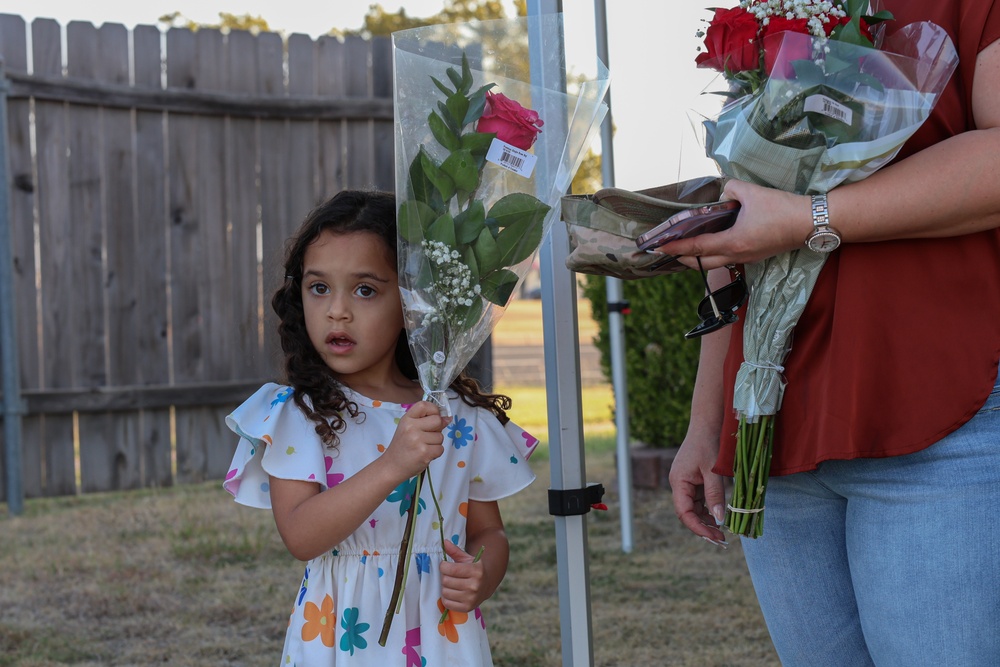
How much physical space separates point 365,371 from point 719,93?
898 mm

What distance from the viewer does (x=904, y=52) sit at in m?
1.32

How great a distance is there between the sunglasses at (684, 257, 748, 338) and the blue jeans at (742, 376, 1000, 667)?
0.78ft

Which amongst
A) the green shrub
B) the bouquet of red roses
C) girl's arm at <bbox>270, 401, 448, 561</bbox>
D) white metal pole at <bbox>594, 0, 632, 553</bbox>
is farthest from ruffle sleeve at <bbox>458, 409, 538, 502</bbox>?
the green shrub

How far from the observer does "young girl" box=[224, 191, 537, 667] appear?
1.82 meters

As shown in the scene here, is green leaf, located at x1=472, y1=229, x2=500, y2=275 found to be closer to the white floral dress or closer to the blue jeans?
the white floral dress

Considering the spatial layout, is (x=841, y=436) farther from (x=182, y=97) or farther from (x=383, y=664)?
(x=182, y=97)

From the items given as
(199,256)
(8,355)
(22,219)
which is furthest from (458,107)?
(199,256)

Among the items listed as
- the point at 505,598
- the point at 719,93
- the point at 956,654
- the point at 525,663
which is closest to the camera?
the point at 956,654

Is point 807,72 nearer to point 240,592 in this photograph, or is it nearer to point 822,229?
point 822,229

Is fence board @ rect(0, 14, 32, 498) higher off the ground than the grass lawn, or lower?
higher

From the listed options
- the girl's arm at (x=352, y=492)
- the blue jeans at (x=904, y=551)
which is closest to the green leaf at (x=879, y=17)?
the blue jeans at (x=904, y=551)

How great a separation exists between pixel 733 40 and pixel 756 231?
260 mm

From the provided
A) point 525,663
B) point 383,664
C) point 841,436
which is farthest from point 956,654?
point 525,663

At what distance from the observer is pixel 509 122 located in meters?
1.61
